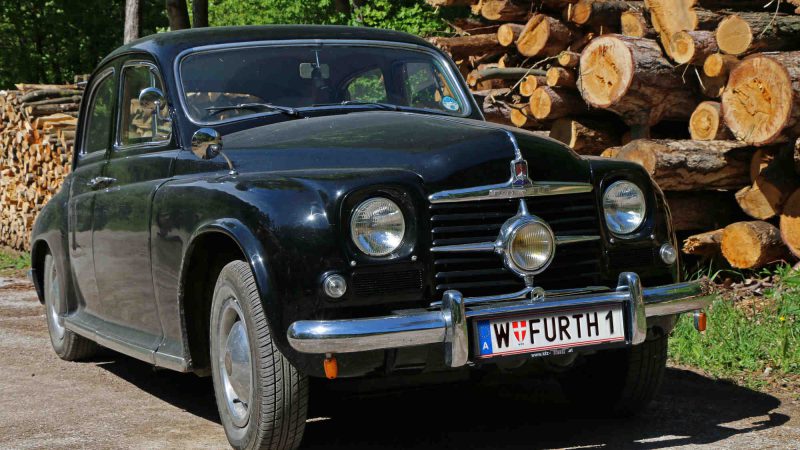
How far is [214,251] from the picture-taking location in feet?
15.9

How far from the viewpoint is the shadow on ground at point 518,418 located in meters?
4.87

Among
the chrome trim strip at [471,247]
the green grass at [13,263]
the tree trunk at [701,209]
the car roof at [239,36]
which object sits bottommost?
the green grass at [13,263]

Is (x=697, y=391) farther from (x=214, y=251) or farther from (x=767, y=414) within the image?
(x=214, y=251)

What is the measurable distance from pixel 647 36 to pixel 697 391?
4191mm

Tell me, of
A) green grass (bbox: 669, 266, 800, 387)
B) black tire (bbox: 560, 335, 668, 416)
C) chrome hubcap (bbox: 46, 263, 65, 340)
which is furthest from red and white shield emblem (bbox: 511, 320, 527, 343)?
chrome hubcap (bbox: 46, 263, 65, 340)

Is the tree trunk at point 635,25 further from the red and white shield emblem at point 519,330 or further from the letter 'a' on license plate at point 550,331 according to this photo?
the red and white shield emblem at point 519,330

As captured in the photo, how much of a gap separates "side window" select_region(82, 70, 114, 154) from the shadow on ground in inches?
56.0

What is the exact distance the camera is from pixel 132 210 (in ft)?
18.2

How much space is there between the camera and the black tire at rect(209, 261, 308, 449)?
4301 millimetres

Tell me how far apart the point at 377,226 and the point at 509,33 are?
648 centimetres

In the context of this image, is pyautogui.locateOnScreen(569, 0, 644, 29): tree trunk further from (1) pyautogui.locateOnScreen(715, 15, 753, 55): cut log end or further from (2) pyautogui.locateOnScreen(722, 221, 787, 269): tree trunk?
(2) pyautogui.locateOnScreen(722, 221, 787, 269): tree trunk

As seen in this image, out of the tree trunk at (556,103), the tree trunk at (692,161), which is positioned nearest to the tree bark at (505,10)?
the tree trunk at (556,103)

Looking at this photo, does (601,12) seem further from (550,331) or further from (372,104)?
(550,331)

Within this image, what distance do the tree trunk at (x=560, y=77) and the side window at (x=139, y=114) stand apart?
12.2 ft
